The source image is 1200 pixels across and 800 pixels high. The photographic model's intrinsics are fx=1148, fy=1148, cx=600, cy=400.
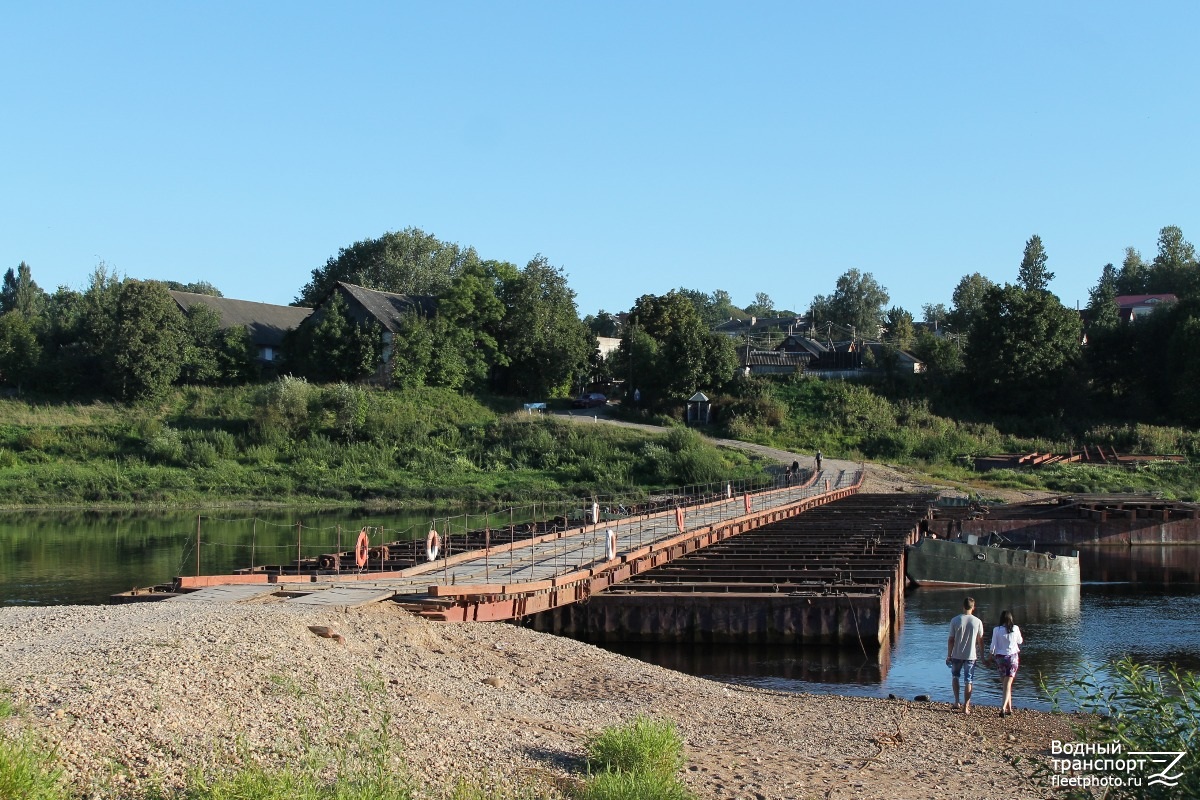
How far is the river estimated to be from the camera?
22672 millimetres

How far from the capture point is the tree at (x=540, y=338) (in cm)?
8506

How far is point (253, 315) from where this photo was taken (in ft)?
303

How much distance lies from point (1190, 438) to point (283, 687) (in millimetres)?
72767

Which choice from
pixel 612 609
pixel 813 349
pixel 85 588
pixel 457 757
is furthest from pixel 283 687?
pixel 813 349

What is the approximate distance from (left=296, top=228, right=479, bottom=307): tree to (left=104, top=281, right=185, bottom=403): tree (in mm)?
28884

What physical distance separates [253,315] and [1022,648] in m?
77.0

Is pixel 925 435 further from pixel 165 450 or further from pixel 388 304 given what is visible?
pixel 165 450

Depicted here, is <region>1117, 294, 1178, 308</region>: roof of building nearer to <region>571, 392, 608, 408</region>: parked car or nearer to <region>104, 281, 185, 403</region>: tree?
<region>571, 392, 608, 408</region>: parked car

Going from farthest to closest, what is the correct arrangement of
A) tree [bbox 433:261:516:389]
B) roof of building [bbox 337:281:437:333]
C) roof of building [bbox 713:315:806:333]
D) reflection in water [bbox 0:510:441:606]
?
roof of building [bbox 713:315:806:333] → roof of building [bbox 337:281:437:333] → tree [bbox 433:261:516:389] → reflection in water [bbox 0:510:441:606]

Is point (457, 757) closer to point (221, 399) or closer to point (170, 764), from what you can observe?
point (170, 764)

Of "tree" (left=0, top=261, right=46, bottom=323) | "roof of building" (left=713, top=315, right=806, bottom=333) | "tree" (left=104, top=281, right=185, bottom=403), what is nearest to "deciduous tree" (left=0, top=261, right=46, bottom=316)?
"tree" (left=0, top=261, right=46, bottom=323)

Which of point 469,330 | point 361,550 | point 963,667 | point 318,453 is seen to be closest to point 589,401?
point 469,330

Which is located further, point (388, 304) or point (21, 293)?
point (21, 293)

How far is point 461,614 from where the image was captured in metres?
21.0
